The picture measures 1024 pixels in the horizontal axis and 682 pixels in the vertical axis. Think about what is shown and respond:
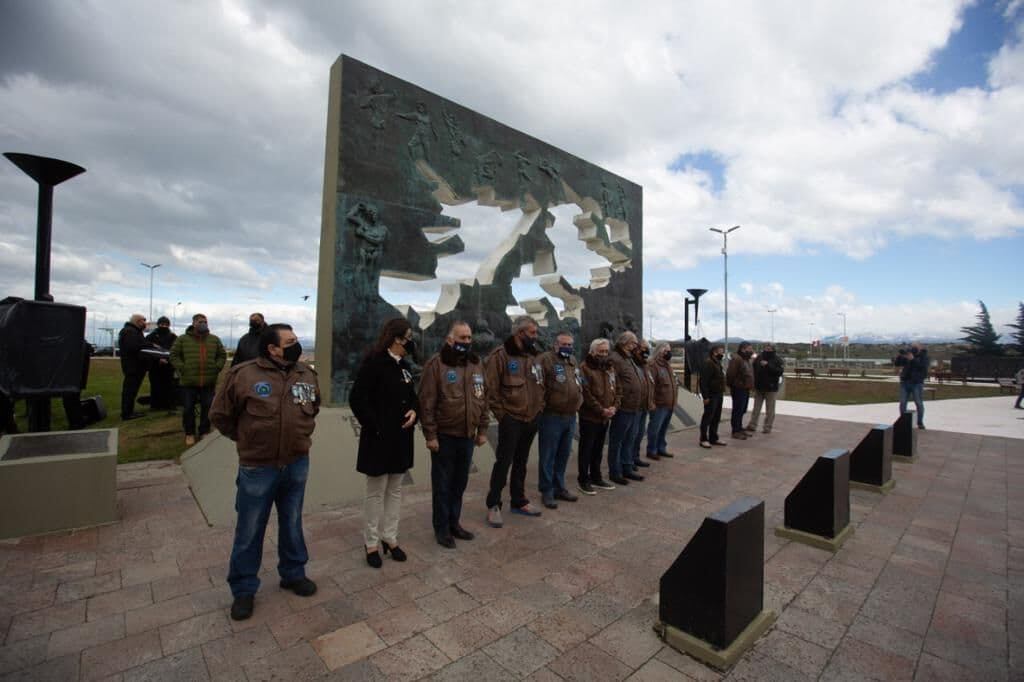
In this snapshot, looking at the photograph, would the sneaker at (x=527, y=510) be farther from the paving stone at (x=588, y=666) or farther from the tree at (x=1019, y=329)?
the tree at (x=1019, y=329)

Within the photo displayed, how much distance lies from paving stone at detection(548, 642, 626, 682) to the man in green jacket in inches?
214

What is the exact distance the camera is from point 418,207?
654 cm

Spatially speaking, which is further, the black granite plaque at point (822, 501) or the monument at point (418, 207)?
the monument at point (418, 207)

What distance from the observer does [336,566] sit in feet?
11.0

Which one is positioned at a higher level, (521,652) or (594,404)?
(594,404)

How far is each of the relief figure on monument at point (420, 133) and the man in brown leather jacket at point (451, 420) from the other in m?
3.65

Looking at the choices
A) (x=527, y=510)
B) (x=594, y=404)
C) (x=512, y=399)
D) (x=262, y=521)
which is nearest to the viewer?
(x=262, y=521)

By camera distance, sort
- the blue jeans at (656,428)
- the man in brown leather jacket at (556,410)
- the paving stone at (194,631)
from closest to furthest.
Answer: the paving stone at (194,631) < the man in brown leather jacket at (556,410) < the blue jeans at (656,428)

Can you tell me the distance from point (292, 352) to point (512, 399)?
6.23 ft

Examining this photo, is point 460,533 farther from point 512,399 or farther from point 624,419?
point 624,419

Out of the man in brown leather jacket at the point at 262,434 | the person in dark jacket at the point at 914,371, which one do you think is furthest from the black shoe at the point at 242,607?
the person in dark jacket at the point at 914,371

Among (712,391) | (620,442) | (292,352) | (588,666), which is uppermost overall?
(292,352)

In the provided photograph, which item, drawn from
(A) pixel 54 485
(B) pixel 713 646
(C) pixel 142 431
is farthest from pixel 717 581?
(C) pixel 142 431

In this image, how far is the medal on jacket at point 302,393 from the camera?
291 centimetres
